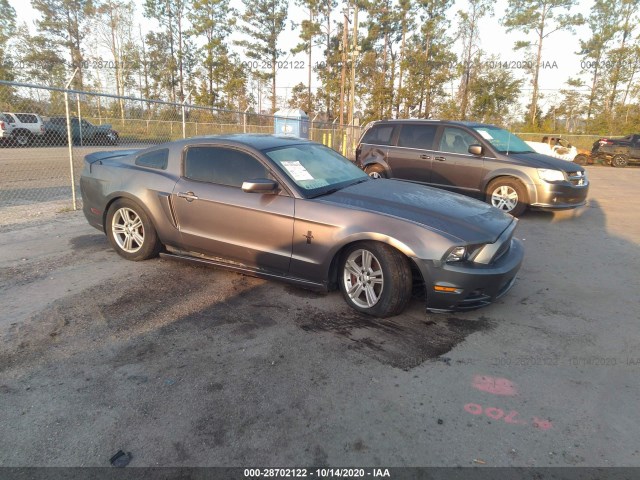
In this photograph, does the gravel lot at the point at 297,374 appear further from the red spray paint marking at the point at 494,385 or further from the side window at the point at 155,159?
the side window at the point at 155,159

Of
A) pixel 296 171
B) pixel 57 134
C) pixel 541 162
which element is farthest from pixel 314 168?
pixel 57 134

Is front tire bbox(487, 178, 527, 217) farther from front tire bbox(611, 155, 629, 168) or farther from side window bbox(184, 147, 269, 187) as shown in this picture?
front tire bbox(611, 155, 629, 168)

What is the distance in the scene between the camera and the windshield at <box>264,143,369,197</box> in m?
4.04

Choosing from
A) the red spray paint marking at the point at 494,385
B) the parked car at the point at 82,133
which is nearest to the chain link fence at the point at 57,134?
the parked car at the point at 82,133

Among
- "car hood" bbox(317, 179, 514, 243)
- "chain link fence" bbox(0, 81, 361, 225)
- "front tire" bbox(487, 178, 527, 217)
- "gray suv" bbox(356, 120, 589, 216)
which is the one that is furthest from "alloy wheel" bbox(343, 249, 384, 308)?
"chain link fence" bbox(0, 81, 361, 225)

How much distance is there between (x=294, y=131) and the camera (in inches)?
762

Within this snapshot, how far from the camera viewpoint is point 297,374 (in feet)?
9.23

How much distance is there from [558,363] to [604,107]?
43.5 meters

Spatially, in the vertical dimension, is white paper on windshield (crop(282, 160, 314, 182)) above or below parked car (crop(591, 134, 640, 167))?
below

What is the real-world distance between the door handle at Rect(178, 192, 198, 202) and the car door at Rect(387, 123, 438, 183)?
547cm

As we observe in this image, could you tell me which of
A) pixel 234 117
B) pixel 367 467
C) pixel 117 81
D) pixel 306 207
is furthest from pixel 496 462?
pixel 117 81

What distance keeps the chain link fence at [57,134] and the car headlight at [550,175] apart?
6.48 m

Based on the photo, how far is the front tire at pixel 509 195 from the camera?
7.63 m

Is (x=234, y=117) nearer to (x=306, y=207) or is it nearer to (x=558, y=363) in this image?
(x=306, y=207)
